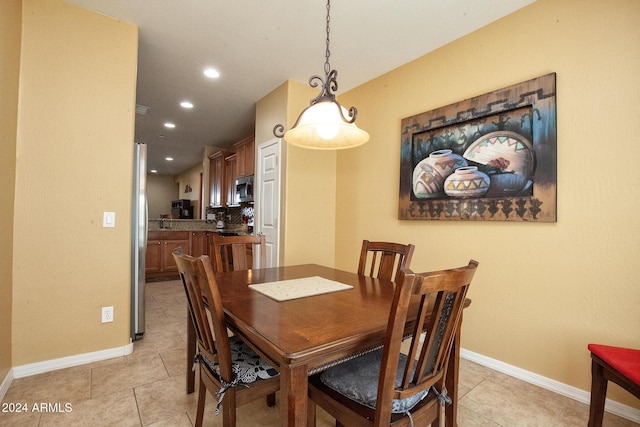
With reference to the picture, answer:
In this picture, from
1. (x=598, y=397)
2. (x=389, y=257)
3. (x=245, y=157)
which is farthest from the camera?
(x=245, y=157)

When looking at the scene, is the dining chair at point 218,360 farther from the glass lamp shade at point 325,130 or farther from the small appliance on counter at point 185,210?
the small appliance on counter at point 185,210

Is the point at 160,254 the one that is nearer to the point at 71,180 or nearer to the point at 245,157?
the point at 245,157

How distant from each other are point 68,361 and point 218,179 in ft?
14.3

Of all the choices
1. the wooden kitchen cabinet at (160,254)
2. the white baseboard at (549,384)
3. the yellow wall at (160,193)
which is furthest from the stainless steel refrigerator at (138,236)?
the yellow wall at (160,193)

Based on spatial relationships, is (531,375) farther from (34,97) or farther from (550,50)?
(34,97)

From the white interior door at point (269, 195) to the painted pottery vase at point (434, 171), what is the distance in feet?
5.27

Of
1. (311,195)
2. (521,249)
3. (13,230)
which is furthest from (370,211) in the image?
(13,230)

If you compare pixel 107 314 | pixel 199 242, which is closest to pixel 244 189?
pixel 199 242

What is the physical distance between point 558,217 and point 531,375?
112 centimetres

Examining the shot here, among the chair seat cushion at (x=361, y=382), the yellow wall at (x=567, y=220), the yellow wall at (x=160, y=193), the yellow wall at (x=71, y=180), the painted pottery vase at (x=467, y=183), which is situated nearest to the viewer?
the chair seat cushion at (x=361, y=382)

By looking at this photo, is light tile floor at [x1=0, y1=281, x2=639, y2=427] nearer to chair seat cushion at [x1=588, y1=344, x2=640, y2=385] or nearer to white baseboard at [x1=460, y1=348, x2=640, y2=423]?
white baseboard at [x1=460, y1=348, x2=640, y2=423]

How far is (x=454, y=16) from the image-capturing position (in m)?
2.28

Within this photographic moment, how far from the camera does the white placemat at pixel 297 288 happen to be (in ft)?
4.75

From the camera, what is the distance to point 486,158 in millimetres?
2295
